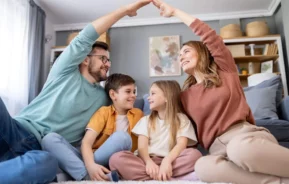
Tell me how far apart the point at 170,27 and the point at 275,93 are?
6.06 feet

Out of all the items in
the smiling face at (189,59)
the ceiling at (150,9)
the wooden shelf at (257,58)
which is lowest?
the smiling face at (189,59)

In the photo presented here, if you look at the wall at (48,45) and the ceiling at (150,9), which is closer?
the ceiling at (150,9)

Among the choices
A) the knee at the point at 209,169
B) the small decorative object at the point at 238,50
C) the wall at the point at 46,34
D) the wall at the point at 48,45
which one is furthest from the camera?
the wall at the point at 48,45

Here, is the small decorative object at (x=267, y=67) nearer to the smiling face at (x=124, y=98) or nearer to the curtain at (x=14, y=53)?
the smiling face at (x=124, y=98)

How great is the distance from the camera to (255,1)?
3.07 meters

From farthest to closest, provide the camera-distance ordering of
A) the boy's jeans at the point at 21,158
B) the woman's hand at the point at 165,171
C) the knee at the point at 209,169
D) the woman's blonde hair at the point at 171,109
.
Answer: the woman's blonde hair at the point at 171,109, the woman's hand at the point at 165,171, the knee at the point at 209,169, the boy's jeans at the point at 21,158

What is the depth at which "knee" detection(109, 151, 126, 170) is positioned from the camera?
101 centimetres

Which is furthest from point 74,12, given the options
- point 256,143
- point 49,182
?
point 256,143

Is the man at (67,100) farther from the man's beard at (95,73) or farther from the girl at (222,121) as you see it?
the girl at (222,121)

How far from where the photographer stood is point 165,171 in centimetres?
101

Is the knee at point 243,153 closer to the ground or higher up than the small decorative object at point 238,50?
closer to the ground

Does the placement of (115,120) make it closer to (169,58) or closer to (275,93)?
(275,93)

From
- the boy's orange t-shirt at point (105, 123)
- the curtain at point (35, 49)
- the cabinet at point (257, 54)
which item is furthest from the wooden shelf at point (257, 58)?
the curtain at point (35, 49)

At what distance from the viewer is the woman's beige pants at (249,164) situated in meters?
0.83
